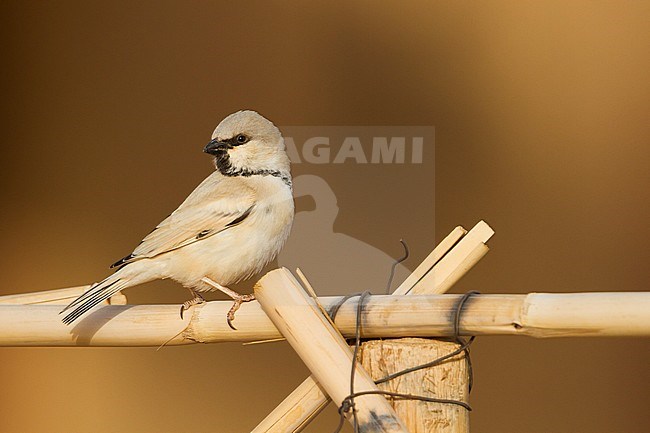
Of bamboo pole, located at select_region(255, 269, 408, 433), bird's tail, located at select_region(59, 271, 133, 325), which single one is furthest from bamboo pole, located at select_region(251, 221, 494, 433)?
bird's tail, located at select_region(59, 271, 133, 325)

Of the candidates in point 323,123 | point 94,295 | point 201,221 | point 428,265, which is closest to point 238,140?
point 201,221

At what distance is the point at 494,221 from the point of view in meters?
4.59

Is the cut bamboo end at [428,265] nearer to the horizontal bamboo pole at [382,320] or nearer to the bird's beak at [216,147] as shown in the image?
the horizontal bamboo pole at [382,320]

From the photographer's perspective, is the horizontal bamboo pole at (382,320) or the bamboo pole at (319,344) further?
the bamboo pole at (319,344)

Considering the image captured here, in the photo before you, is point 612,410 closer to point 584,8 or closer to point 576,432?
point 576,432

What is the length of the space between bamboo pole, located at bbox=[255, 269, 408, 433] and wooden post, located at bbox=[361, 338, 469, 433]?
2.0 inches

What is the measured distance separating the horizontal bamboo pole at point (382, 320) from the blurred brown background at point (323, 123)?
1.87m

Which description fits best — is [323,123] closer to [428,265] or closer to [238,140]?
[238,140]

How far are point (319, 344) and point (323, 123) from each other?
90.0 inches

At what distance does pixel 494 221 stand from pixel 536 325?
7.67 feet

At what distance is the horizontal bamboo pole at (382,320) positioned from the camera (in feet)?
7.28

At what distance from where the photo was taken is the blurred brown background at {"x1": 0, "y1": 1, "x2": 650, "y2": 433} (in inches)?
179

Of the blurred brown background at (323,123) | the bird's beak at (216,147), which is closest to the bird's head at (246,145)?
the bird's beak at (216,147)

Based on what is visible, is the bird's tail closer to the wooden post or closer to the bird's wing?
the bird's wing
